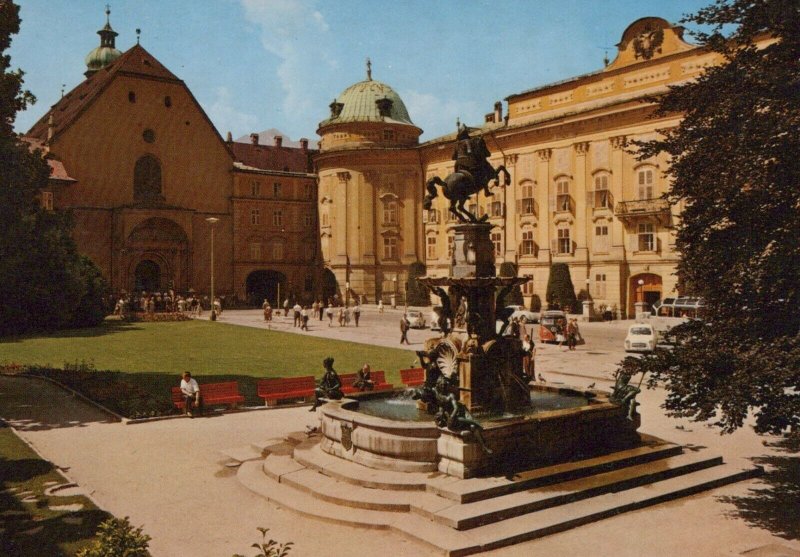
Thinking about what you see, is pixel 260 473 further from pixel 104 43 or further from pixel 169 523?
pixel 104 43

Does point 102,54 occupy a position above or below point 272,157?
above

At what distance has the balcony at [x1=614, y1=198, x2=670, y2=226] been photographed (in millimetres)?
48094

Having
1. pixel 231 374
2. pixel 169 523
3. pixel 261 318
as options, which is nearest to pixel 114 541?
pixel 169 523

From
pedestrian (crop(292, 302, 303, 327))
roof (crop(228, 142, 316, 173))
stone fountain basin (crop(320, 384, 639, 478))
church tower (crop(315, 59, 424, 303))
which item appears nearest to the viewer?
stone fountain basin (crop(320, 384, 639, 478))

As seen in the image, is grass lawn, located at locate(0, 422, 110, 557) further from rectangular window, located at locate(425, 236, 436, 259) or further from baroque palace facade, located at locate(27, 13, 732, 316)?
rectangular window, located at locate(425, 236, 436, 259)

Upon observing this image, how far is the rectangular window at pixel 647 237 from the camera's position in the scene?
49.2 m

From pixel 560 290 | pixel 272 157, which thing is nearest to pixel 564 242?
pixel 560 290

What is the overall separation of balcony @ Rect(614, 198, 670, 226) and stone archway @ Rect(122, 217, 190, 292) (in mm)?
37114

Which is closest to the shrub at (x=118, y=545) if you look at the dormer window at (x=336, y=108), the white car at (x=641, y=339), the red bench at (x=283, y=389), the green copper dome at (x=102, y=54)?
the red bench at (x=283, y=389)

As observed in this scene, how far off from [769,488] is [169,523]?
384 inches

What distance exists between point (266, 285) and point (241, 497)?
61.1 meters

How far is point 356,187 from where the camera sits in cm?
6638

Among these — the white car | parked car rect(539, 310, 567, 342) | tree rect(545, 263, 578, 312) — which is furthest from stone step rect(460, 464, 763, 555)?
tree rect(545, 263, 578, 312)

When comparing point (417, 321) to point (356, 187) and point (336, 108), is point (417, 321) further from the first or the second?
point (336, 108)
